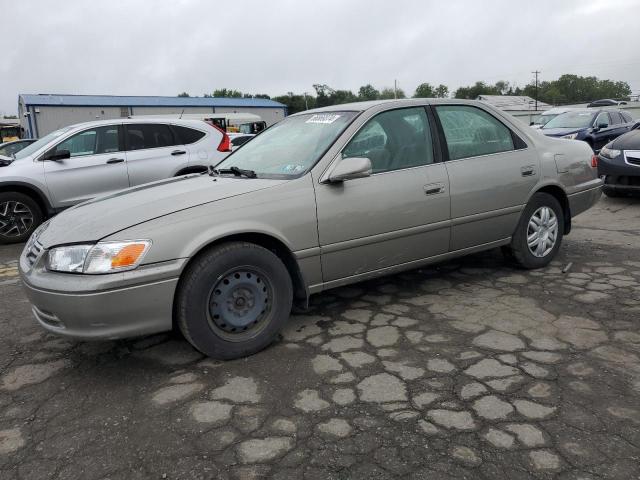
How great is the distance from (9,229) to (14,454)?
5741 millimetres

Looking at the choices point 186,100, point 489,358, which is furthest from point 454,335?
point 186,100

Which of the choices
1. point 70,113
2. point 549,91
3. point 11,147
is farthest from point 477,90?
point 11,147

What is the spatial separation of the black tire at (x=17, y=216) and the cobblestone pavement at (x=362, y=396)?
11.6 feet

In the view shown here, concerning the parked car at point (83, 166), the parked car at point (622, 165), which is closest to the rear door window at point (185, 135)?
the parked car at point (83, 166)

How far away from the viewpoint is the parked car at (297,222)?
112 inches

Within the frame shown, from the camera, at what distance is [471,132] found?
4.23 meters

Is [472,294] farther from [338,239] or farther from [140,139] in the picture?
[140,139]

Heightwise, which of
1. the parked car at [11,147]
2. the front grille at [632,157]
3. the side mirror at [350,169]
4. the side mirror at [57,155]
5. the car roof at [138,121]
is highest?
the parked car at [11,147]

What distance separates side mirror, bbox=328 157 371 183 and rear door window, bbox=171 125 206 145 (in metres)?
Result: 5.20

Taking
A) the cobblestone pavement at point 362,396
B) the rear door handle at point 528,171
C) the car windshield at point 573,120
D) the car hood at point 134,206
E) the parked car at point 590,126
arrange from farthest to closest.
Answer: the car windshield at point 573,120
the parked car at point 590,126
the rear door handle at point 528,171
the car hood at point 134,206
the cobblestone pavement at point 362,396

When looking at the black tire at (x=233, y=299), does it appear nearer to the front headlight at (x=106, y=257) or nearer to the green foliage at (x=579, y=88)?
the front headlight at (x=106, y=257)

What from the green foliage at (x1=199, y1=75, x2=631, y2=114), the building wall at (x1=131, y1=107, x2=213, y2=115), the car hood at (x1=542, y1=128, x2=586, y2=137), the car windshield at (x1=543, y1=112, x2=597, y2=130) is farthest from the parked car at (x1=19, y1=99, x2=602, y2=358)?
the green foliage at (x1=199, y1=75, x2=631, y2=114)

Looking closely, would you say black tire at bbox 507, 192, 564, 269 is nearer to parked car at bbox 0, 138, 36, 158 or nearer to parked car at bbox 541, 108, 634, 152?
parked car at bbox 541, 108, 634, 152

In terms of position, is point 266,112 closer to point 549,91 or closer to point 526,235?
point 526,235
